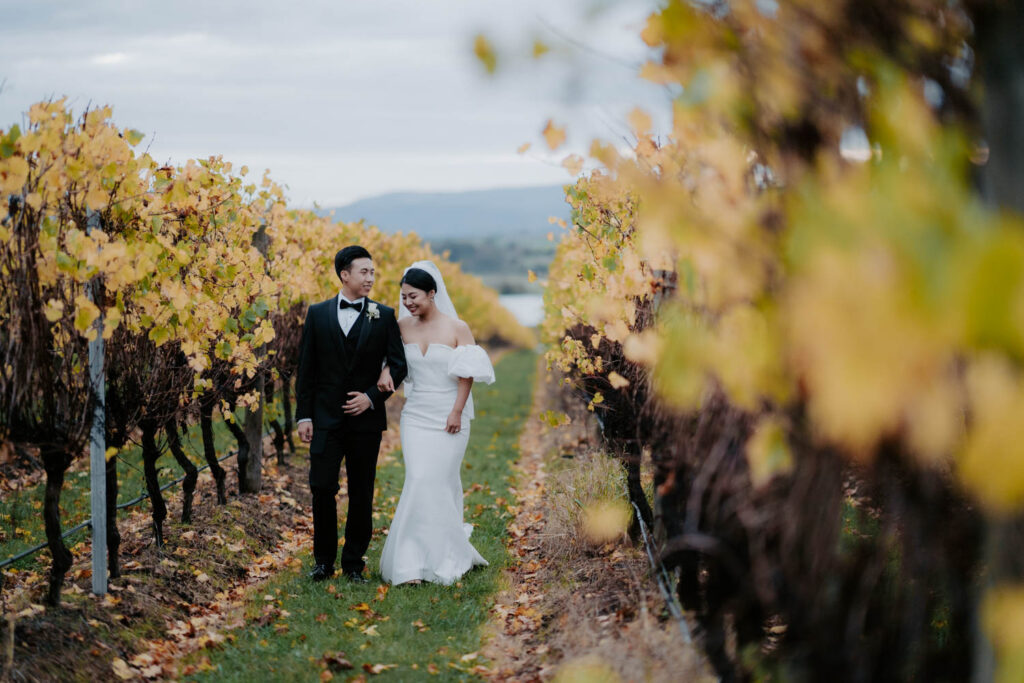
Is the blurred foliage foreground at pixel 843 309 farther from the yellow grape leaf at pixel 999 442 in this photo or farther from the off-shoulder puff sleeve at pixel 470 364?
the off-shoulder puff sleeve at pixel 470 364

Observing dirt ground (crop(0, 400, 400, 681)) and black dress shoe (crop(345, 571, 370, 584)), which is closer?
dirt ground (crop(0, 400, 400, 681))

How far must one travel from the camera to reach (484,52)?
81.8 inches

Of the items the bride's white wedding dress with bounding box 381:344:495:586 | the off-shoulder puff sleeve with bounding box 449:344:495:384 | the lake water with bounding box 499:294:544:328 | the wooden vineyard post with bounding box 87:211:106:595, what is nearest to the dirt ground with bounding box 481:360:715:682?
the bride's white wedding dress with bounding box 381:344:495:586

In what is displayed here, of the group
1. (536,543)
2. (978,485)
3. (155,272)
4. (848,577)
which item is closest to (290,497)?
(536,543)

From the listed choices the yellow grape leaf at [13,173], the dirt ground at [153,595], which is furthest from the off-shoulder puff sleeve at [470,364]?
the yellow grape leaf at [13,173]

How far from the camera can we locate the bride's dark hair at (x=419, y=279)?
19.9 ft

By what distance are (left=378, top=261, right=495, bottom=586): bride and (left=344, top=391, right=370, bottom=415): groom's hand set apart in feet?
0.64

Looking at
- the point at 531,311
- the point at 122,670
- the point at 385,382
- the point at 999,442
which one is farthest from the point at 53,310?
the point at 531,311

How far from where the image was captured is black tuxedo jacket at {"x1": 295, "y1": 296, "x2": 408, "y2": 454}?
234 inches

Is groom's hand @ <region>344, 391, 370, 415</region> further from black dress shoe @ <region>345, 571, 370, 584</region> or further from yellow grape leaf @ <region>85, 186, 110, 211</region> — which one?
yellow grape leaf @ <region>85, 186, 110, 211</region>

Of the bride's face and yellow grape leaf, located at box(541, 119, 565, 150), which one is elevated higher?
yellow grape leaf, located at box(541, 119, 565, 150)

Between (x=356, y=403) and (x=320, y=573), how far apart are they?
1.30 metres

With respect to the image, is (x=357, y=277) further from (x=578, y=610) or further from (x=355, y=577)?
(x=578, y=610)

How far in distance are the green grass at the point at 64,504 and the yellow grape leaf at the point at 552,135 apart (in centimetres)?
458
